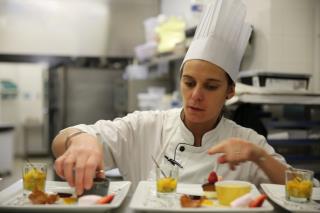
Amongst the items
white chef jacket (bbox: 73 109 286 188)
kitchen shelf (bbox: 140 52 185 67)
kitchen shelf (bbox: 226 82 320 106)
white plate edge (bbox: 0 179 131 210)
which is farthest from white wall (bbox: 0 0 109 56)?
white plate edge (bbox: 0 179 131 210)

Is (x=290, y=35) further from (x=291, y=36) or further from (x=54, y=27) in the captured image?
(x=54, y=27)

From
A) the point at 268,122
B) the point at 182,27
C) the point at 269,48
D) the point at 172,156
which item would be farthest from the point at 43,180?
the point at 182,27

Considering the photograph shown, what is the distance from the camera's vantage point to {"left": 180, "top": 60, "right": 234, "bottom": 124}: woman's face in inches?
54.4

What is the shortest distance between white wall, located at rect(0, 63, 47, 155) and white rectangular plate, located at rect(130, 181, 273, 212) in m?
6.70

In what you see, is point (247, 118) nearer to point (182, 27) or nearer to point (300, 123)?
point (300, 123)

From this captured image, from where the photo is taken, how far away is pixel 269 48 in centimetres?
228

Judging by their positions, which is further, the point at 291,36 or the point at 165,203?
the point at 291,36

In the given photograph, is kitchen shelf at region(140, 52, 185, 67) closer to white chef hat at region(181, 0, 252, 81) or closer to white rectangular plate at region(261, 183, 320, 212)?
white chef hat at region(181, 0, 252, 81)

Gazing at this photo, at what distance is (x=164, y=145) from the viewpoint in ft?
5.16

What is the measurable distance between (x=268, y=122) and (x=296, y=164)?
0.28m

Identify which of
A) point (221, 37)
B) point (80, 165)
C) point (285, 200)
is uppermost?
point (221, 37)

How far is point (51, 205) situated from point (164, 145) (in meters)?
0.72

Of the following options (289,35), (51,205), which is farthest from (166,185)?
(289,35)

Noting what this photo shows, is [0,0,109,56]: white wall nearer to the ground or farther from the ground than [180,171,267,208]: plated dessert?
farther from the ground
